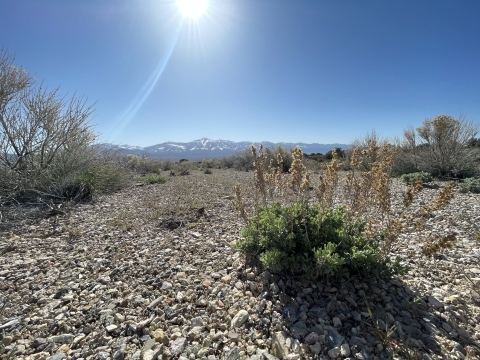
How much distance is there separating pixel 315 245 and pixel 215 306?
123 cm

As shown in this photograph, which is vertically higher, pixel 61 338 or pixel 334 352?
pixel 334 352

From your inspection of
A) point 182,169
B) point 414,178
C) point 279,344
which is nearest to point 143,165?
point 182,169

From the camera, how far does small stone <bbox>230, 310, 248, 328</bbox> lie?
2.05m

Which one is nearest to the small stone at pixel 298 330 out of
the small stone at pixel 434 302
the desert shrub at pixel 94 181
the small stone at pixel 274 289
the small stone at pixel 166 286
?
the small stone at pixel 274 289

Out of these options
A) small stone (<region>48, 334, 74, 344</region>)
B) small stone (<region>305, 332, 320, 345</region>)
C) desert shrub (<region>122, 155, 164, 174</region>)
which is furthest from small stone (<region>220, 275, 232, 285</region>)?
desert shrub (<region>122, 155, 164, 174</region>)

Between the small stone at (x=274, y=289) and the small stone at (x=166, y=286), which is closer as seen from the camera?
the small stone at (x=274, y=289)

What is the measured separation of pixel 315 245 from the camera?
8.21ft

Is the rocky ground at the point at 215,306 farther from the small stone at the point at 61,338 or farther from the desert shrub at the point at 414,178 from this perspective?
the desert shrub at the point at 414,178

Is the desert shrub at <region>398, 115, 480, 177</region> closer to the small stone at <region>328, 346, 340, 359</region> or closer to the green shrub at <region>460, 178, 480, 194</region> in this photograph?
the green shrub at <region>460, 178, 480, 194</region>

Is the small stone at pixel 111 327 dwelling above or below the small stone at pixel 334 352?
below

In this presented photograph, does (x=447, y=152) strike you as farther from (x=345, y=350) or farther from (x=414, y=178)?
(x=345, y=350)

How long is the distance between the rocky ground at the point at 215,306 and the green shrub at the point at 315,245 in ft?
0.76

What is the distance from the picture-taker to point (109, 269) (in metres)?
3.05

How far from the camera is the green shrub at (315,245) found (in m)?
2.22
